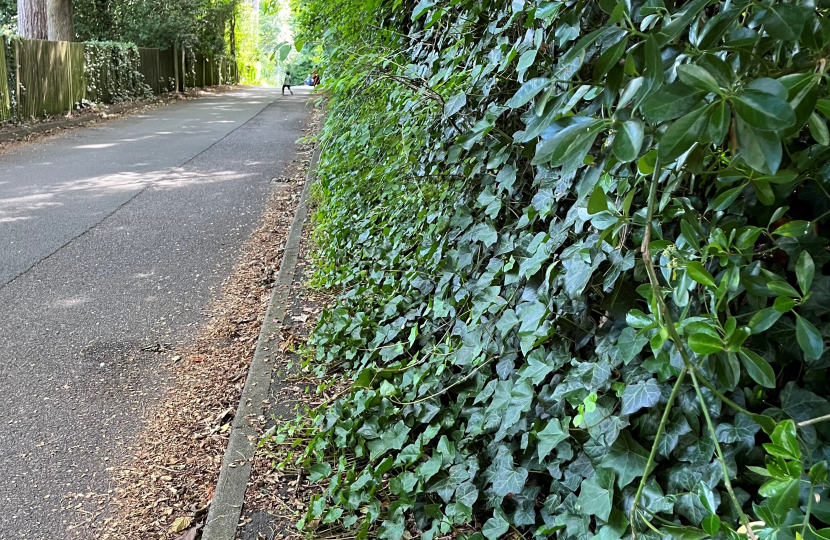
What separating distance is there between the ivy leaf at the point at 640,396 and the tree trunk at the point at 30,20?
1994cm

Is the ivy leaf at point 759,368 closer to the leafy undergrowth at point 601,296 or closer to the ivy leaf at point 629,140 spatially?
the leafy undergrowth at point 601,296

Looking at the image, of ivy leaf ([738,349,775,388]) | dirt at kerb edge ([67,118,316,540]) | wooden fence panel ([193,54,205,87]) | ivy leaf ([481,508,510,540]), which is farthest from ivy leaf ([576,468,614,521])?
wooden fence panel ([193,54,205,87])

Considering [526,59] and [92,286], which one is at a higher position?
[526,59]

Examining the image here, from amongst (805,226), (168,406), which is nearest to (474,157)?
(805,226)

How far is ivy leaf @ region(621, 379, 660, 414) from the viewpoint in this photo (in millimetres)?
1601

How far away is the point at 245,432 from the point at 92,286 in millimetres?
2943

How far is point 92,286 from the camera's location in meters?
5.22

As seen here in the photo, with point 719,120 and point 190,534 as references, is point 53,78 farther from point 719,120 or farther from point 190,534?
point 719,120

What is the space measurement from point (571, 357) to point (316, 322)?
2.45 meters

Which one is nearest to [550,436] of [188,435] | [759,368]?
[759,368]

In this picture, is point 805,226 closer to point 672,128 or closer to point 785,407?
point 785,407

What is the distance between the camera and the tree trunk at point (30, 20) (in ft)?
54.9

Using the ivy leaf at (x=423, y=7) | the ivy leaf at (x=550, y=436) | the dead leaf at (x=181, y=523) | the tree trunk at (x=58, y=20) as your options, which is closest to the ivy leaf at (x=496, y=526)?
the ivy leaf at (x=550, y=436)

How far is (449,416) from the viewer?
101 inches
